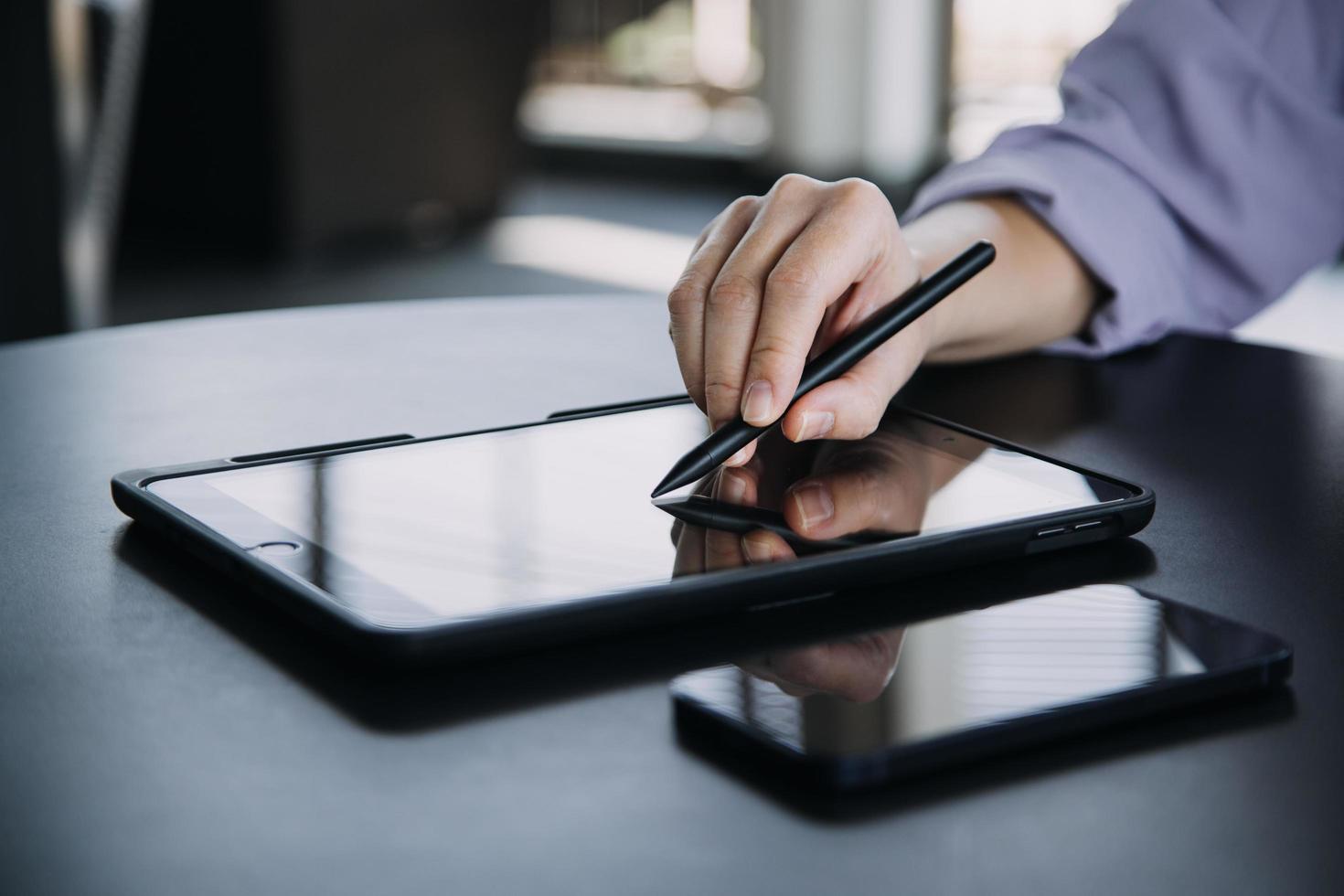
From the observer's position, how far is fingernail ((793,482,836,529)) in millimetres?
385

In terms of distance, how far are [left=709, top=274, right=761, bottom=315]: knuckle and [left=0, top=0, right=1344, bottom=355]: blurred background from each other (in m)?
1.85

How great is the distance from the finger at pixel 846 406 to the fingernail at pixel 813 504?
0.11ft

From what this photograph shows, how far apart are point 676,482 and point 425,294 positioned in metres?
2.82

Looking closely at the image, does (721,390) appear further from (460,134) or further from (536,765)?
(460,134)

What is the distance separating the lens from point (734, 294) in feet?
1.52

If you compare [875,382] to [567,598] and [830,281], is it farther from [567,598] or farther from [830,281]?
[567,598]

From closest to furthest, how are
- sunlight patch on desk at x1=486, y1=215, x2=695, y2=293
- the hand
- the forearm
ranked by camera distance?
1. the hand
2. the forearm
3. sunlight patch on desk at x1=486, y1=215, x2=695, y2=293

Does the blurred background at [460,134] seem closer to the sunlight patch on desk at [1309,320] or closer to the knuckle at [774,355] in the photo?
the sunlight patch on desk at [1309,320]

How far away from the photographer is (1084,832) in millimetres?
246

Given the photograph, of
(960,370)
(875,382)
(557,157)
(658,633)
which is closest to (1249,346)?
(960,370)

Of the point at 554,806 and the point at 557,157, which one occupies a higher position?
the point at 554,806

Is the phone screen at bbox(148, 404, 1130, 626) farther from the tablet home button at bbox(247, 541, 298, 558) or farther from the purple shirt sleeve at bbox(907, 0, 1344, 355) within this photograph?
the purple shirt sleeve at bbox(907, 0, 1344, 355)

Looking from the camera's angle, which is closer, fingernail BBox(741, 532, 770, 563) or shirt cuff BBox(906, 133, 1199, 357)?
fingernail BBox(741, 532, 770, 563)

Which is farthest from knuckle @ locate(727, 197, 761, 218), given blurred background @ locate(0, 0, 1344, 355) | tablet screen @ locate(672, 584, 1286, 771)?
blurred background @ locate(0, 0, 1344, 355)
